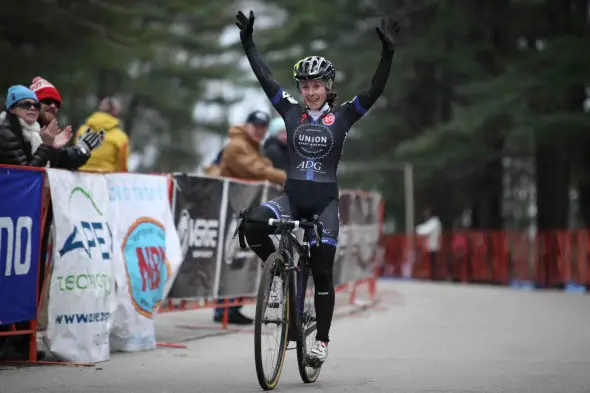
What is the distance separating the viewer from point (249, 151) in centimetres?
1399

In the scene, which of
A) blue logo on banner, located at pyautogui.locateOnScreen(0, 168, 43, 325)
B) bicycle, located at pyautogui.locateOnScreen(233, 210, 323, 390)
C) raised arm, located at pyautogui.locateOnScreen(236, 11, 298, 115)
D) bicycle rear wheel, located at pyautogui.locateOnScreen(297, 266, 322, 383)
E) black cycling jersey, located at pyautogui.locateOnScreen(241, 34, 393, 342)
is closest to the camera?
bicycle, located at pyautogui.locateOnScreen(233, 210, 323, 390)

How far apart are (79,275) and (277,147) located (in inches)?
244

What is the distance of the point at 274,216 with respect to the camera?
8195 millimetres

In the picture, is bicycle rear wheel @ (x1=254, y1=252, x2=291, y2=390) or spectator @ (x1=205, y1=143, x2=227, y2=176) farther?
spectator @ (x1=205, y1=143, x2=227, y2=176)

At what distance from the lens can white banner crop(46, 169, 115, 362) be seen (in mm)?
9492

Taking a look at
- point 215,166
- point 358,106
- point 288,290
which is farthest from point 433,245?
point 288,290

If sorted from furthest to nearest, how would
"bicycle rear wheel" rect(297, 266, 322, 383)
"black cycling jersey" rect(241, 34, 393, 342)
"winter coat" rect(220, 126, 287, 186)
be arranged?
"winter coat" rect(220, 126, 287, 186) < "black cycling jersey" rect(241, 34, 393, 342) < "bicycle rear wheel" rect(297, 266, 322, 383)

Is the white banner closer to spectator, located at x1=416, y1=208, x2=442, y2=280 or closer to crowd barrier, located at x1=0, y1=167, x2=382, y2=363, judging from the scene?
crowd barrier, located at x1=0, y1=167, x2=382, y2=363

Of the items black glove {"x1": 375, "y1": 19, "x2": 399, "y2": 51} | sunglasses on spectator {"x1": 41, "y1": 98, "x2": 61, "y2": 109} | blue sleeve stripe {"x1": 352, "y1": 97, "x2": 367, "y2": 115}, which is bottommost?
blue sleeve stripe {"x1": 352, "y1": 97, "x2": 367, "y2": 115}

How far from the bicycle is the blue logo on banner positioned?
2017mm

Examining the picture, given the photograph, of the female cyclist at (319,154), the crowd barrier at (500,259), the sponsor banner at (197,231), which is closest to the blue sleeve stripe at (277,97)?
the female cyclist at (319,154)

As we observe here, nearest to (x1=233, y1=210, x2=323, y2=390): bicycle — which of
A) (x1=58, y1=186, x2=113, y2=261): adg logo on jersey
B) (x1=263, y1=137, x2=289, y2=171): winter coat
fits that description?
(x1=58, y1=186, x2=113, y2=261): adg logo on jersey

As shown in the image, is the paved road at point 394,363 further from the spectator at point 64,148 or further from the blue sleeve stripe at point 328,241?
the spectator at point 64,148

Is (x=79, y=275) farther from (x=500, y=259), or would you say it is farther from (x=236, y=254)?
(x=500, y=259)
